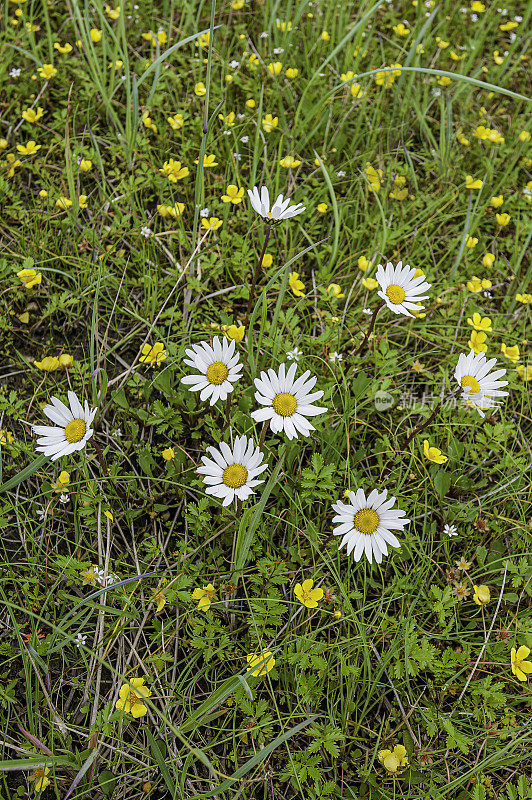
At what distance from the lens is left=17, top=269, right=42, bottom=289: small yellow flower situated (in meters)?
2.41

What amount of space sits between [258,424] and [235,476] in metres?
0.45

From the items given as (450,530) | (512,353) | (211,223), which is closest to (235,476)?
(450,530)

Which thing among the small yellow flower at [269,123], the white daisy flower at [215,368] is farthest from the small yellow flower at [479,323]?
the small yellow flower at [269,123]

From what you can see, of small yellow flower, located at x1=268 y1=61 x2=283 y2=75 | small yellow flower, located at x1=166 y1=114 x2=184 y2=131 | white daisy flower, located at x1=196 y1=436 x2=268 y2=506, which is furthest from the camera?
small yellow flower, located at x1=268 y1=61 x2=283 y2=75

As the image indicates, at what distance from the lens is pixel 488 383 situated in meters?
2.08

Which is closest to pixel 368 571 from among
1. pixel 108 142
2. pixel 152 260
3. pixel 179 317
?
pixel 179 317

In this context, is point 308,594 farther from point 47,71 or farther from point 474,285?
point 47,71

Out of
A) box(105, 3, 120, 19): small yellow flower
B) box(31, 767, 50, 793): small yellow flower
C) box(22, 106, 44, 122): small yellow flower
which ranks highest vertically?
box(105, 3, 120, 19): small yellow flower

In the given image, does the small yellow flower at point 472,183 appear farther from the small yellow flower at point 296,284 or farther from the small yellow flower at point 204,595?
the small yellow flower at point 204,595

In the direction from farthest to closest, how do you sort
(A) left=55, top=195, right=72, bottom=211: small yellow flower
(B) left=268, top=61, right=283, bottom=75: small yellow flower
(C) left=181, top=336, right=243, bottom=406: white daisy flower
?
(B) left=268, top=61, right=283, bottom=75: small yellow flower → (A) left=55, top=195, right=72, bottom=211: small yellow flower → (C) left=181, top=336, right=243, bottom=406: white daisy flower

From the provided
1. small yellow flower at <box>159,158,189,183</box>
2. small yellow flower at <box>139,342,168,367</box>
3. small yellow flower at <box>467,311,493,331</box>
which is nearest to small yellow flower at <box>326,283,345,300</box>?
small yellow flower at <box>467,311,493,331</box>

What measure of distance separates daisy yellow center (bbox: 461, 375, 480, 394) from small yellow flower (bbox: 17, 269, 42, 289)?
1.84 metres

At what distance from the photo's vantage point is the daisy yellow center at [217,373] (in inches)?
79.0

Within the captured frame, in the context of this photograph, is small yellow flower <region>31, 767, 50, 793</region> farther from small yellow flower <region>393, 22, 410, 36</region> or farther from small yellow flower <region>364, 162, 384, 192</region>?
small yellow flower <region>393, 22, 410, 36</region>
